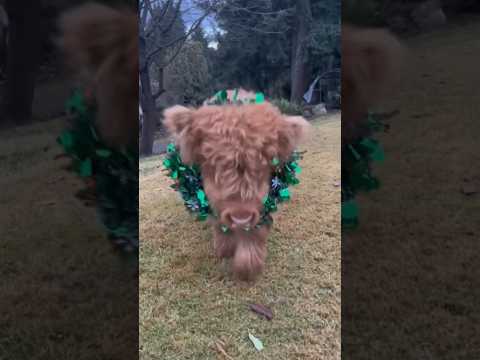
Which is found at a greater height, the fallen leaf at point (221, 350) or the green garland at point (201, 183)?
the green garland at point (201, 183)

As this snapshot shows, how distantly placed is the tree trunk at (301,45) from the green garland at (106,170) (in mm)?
512

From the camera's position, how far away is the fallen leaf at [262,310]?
39.1 inches

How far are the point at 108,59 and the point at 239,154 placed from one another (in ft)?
1.49

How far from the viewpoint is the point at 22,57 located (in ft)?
3.38

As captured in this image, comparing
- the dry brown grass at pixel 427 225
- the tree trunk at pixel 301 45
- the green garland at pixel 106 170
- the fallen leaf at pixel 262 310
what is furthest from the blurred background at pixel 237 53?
the fallen leaf at pixel 262 310

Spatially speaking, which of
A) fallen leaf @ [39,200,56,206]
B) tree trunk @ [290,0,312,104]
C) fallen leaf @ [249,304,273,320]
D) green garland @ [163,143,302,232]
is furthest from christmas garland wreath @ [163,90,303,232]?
fallen leaf @ [39,200,56,206]

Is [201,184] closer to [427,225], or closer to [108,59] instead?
[108,59]

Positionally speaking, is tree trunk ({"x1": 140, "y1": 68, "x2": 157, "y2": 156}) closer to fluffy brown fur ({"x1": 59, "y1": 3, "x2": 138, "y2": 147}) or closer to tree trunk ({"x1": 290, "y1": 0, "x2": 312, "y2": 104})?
fluffy brown fur ({"x1": 59, "y1": 3, "x2": 138, "y2": 147})

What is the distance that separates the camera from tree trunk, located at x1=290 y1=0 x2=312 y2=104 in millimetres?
965

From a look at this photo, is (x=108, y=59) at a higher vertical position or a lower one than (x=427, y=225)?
higher

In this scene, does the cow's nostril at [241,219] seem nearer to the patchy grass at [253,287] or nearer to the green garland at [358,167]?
the patchy grass at [253,287]

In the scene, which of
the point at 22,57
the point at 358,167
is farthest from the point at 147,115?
the point at 358,167

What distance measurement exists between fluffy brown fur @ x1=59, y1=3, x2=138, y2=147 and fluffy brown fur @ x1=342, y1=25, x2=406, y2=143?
0.59 m

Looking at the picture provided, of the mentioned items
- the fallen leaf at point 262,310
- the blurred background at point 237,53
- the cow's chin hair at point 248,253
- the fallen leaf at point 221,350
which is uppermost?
the blurred background at point 237,53
